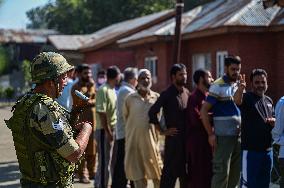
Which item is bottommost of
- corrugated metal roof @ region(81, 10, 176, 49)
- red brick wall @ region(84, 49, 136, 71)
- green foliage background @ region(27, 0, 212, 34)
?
red brick wall @ region(84, 49, 136, 71)

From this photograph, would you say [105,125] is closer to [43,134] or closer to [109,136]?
[109,136]

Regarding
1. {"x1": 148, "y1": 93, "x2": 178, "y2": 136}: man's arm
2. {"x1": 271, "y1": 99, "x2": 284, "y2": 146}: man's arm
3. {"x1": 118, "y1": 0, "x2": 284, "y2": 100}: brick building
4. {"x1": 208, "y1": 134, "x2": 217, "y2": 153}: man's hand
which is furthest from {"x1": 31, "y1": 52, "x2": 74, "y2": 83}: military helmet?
{"x1": 118, "y1": 0, "x2": 284, "y2": 100}: brick building

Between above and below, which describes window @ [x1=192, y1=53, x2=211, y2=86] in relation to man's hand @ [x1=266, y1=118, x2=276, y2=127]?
above

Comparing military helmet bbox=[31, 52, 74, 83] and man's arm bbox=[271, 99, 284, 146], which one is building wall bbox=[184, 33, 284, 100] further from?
military helmet bbox=[31, 52, 74, 83]

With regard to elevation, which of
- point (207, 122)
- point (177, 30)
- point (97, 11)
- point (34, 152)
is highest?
point (97, 11)

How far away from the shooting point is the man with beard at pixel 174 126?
676 centimetres

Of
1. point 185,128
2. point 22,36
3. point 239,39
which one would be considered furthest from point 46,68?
point 22,36

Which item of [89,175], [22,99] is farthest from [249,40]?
[22,99]

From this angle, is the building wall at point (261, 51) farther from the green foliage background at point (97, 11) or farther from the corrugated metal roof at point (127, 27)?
the green foliage background at point (97, 11)

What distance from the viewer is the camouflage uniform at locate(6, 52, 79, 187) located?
133 inches

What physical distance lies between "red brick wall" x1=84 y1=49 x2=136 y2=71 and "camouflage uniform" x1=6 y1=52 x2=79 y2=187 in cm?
2196

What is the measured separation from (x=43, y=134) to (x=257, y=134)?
337 centimetres

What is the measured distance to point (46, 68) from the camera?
3.47 m

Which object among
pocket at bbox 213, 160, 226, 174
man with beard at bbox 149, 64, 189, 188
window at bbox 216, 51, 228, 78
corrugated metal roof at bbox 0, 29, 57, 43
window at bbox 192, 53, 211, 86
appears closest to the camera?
pocket at bbox 213, 160, 226, 174
